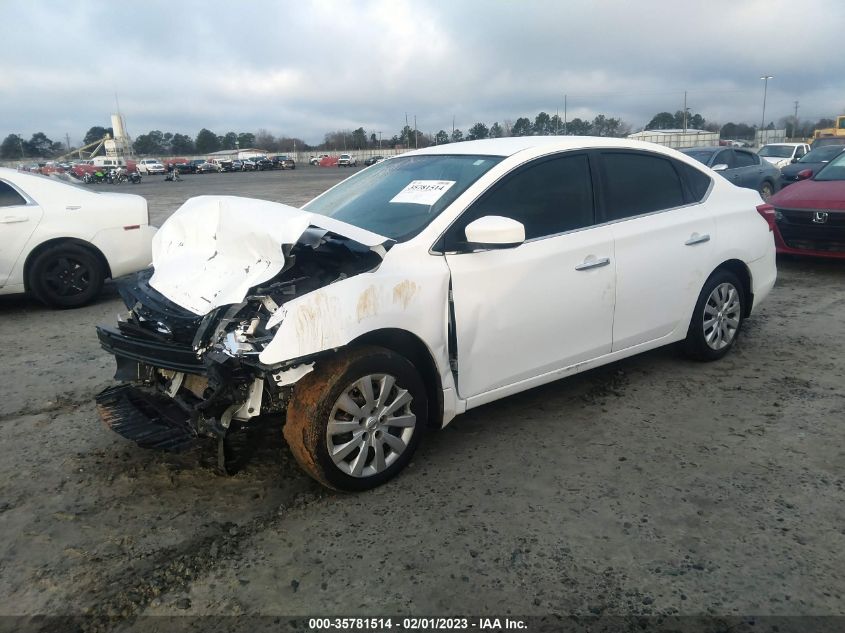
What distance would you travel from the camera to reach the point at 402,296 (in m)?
3.13

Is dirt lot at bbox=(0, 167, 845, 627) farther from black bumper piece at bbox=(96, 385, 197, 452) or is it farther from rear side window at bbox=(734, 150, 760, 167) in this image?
rear side window at bbox=(734, 150, 760, 167)

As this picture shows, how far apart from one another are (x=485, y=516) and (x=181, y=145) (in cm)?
11997

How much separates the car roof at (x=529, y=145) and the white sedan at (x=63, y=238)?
415 centimetres

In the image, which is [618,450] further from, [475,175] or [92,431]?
[92,431]

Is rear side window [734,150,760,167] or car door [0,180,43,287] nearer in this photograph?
car door [0,180,43,287]

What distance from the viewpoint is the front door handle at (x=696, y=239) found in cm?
439

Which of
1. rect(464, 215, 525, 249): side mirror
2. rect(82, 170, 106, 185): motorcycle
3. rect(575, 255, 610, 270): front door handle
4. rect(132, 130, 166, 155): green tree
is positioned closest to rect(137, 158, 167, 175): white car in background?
rect(82, 170, 106, 185): motorcycle

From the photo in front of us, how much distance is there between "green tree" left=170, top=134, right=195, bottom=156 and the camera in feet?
364

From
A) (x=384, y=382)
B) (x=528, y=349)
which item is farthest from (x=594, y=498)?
(x=384, y=382)

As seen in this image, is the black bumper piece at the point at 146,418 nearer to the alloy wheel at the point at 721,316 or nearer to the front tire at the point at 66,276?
the alloy wheel at the point at 721,316

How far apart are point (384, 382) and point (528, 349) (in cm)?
94

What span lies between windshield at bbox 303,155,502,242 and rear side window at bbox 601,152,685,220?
83 centimetres

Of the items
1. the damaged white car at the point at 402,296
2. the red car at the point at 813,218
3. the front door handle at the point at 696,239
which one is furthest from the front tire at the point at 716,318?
the red car at the point at 813,218

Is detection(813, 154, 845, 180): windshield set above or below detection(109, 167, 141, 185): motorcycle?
below
